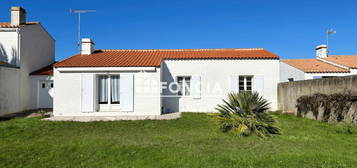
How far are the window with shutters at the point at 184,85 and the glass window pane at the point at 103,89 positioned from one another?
4477 millimetres

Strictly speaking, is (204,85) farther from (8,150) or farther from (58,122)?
(8,150)

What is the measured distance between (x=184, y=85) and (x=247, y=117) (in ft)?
20.6

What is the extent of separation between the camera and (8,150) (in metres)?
5.23

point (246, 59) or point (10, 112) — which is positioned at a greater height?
point (246, 59)

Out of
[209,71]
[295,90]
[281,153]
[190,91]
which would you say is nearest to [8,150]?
[281,153]

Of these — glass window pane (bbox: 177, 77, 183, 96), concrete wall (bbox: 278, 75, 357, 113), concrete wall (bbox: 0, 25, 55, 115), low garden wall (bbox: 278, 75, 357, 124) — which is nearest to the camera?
low garden wall (bbox: 278, 75, 357, 124)

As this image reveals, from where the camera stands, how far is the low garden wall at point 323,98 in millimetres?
7793

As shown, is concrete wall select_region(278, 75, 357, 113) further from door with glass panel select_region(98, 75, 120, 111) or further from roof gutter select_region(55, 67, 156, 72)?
door with glass panel select_region(98, 75, 120, 111)

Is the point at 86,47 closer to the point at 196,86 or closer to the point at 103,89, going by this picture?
the point at 103,89

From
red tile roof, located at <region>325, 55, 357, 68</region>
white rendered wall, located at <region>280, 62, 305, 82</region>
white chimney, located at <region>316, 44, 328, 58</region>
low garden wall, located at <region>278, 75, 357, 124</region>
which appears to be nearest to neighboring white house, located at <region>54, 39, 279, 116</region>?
low garden wall, located at <region>278, 75, 357, 124</region>

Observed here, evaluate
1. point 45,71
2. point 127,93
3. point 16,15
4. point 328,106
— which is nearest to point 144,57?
point 127,93

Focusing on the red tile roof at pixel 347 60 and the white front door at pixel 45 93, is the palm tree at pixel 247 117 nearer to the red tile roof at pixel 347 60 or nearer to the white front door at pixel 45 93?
the white front door at pixel 45 93

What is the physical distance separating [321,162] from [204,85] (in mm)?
8718

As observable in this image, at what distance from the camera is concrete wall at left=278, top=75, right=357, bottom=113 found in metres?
8.04
